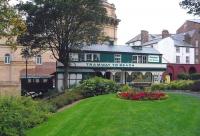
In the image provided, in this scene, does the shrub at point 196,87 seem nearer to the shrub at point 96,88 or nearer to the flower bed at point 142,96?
the shrub at point 96,88

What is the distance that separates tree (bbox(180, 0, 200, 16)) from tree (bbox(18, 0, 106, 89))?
62.9 feet

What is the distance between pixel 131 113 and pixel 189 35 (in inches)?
3113

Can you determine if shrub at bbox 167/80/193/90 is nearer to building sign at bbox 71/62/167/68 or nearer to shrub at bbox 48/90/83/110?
shrub at bbox 48/90/83/110

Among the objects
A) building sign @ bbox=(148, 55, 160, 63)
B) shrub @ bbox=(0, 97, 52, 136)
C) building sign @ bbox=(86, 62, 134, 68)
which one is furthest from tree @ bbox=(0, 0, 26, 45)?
building sign @ bbox=(148, 55, 160, 63)

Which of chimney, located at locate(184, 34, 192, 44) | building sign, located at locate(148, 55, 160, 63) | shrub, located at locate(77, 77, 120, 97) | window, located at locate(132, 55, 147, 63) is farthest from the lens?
chimney, located at locate(184, 34, 192, 44)

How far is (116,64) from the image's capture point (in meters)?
77.3

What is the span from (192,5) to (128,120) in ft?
64.4

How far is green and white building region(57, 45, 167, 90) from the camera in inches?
2827

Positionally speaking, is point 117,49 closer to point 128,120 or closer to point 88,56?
point 88,56

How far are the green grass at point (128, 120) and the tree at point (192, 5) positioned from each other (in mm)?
12202

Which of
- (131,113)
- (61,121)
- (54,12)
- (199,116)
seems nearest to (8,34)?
(61,121)

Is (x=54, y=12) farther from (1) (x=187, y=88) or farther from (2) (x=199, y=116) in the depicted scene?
(2) (x=199, y=116)

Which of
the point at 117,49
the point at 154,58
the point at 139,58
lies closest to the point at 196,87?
the point at 117,49

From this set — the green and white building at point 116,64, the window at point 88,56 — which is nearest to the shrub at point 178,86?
the green and white building at point 116,64
